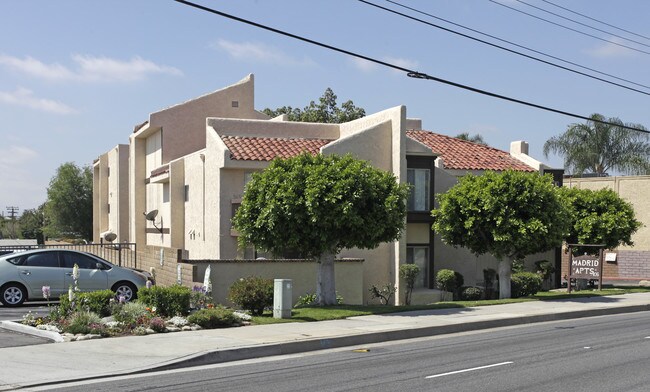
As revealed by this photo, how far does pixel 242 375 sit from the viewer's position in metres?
11.7

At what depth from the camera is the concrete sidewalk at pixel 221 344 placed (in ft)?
38.7

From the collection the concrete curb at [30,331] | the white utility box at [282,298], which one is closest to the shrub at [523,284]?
the white utility box at [282,298]

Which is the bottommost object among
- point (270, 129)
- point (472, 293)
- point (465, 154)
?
point (472, 293)

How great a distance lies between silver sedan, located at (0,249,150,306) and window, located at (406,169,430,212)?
1168 cm

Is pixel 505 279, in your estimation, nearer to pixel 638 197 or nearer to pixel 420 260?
pixel 420 260

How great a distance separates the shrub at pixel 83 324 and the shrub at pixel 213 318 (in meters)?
1.96

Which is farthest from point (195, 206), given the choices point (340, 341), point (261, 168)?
point (340, 341)

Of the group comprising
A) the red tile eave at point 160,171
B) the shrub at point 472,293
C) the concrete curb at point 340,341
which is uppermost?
the red tile eave at point 160,171

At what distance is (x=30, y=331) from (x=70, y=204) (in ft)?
193

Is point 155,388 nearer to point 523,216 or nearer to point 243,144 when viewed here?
point 523,216

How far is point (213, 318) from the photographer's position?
16.4 meters

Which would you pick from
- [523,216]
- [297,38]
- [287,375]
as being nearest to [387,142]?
[523,216]

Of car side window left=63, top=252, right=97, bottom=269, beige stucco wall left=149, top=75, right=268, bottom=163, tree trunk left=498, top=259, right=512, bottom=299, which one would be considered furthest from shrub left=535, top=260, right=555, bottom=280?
car side window left=63, top=252, right=97, bottom=269

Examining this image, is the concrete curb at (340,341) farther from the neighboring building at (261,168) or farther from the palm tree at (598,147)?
the palm tree at (598,147)
